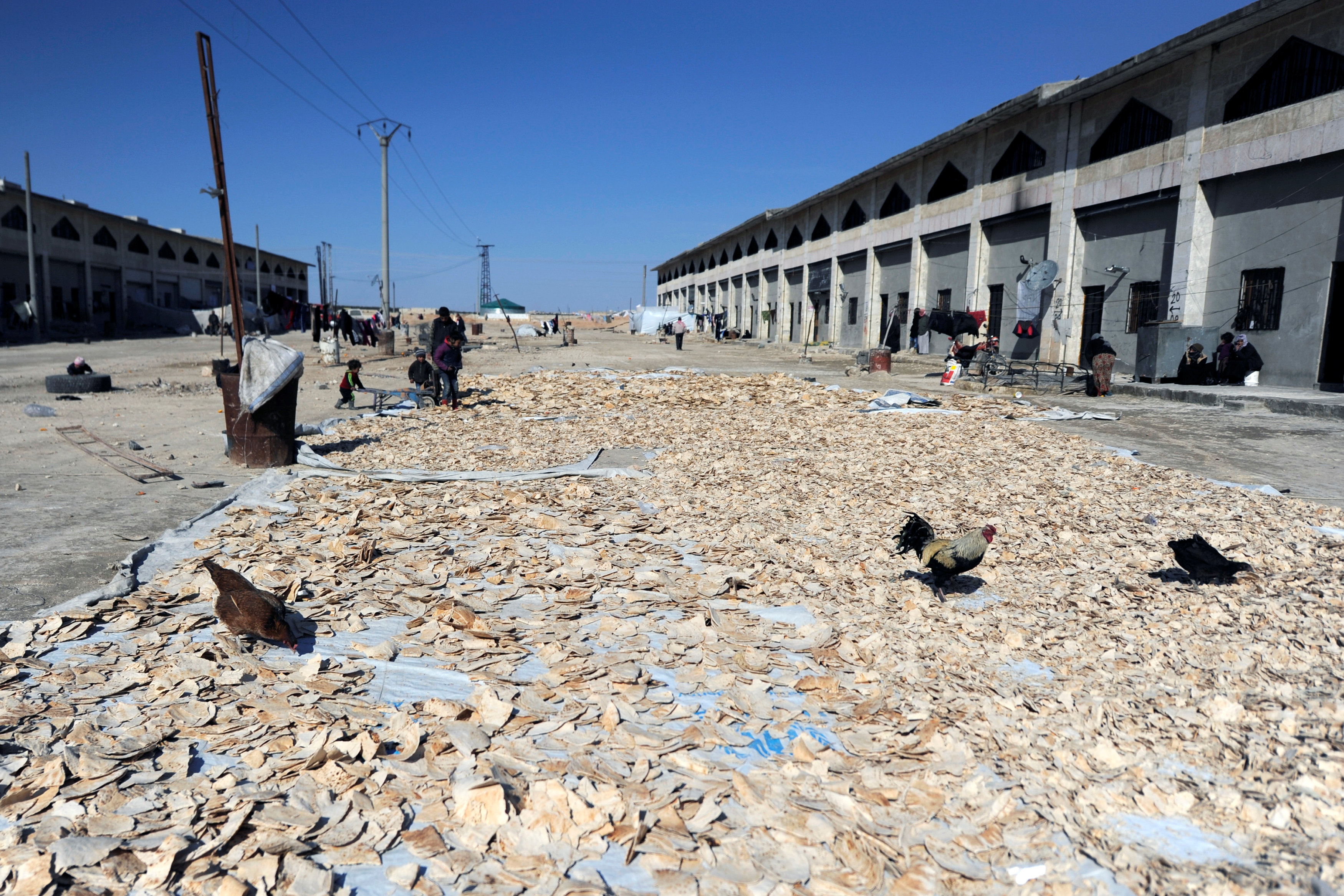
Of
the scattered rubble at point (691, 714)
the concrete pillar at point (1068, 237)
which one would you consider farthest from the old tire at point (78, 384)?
the concrete pillar at point (1068, 237)

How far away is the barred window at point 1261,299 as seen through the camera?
16484 mm

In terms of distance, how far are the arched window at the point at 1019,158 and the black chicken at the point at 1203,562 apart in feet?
70.2

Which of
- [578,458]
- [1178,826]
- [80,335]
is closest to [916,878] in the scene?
[1178,826]

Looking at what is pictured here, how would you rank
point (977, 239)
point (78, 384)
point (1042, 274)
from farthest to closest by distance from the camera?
1. point (977, 239)
2. point (1042, 274)
3. point (78, 384)

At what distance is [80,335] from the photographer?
1674 inches

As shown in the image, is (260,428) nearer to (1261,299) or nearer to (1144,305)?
(1261,299)

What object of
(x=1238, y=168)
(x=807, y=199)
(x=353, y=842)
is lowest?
(x=353, y=842)

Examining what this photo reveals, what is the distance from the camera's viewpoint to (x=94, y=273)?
51031 mm

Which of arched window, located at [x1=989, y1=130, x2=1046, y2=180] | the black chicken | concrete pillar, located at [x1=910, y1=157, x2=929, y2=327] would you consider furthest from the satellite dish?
the black chicken

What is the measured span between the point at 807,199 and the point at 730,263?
18.4 meters

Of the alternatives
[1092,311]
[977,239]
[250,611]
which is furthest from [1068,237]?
[250,611]

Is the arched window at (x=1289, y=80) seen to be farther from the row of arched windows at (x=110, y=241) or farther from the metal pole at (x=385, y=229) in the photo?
Answer: the row of arched windows at (x=110, y=241)

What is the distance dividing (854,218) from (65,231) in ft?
151

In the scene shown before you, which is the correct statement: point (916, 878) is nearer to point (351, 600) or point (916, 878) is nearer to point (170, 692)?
point (170, 692)
